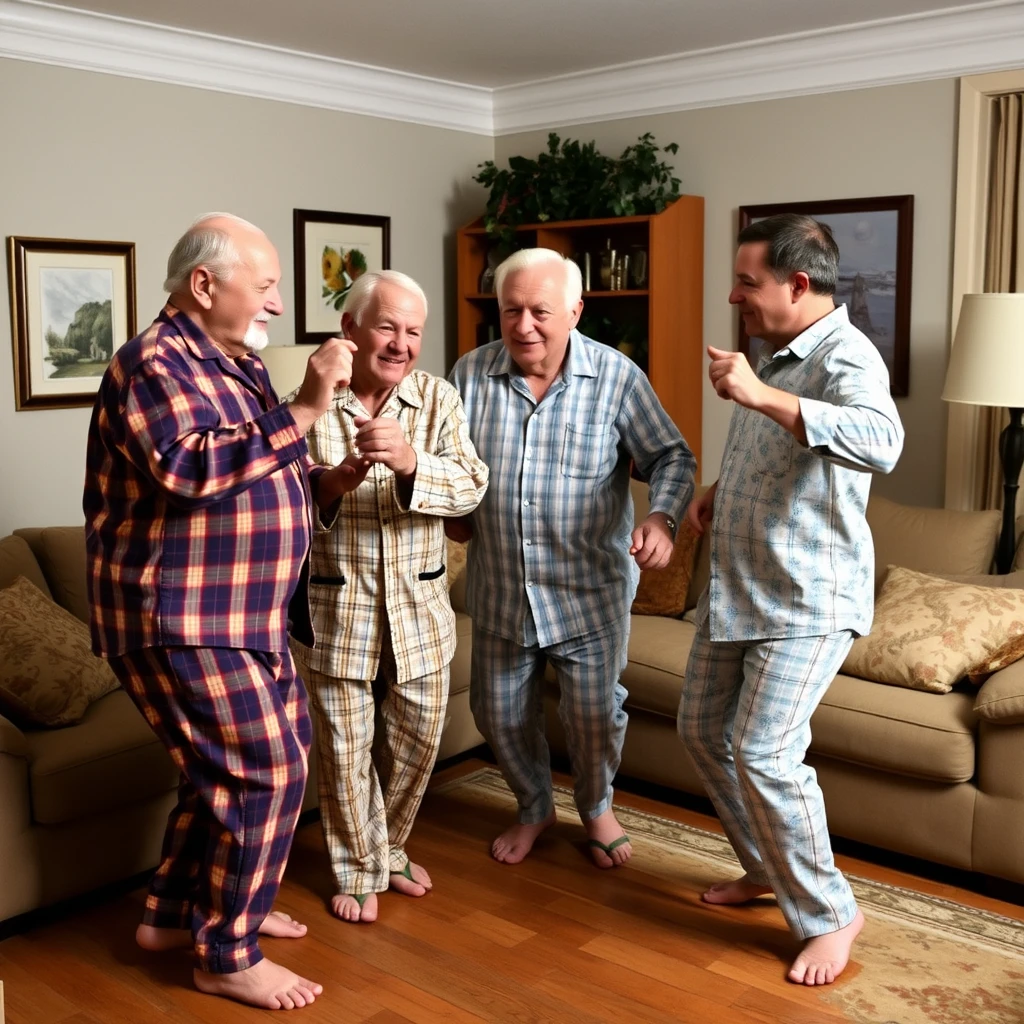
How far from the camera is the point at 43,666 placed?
3.10 m

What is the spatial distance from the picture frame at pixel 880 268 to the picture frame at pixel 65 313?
8.96 ft

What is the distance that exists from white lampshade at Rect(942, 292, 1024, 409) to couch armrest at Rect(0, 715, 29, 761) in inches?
117

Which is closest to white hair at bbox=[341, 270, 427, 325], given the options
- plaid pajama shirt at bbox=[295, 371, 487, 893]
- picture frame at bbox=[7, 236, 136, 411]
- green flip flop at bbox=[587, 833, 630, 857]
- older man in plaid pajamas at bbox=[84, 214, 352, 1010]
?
plaid pajama shirt at bbox=[295, 371, 487, 893]

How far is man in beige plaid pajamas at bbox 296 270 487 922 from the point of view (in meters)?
2.70

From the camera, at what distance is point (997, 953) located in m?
2.74

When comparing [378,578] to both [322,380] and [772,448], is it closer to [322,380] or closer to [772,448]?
[322,380]

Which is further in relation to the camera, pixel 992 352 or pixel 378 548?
pixel 992 352

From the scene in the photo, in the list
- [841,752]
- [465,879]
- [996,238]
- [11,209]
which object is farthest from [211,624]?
[996,238]

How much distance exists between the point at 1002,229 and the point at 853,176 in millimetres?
621

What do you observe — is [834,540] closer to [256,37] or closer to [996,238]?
[996,238]

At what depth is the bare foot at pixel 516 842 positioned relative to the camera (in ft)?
10.6

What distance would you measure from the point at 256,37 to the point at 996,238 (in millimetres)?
2861

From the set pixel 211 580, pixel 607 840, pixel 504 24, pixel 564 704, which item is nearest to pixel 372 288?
pixel 211 580

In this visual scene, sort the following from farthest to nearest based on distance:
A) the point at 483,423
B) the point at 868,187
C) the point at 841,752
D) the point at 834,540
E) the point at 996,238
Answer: the point at 868,187
the point at 996,238
the point at 841,752
the point at 483,423
the point at 834,540
